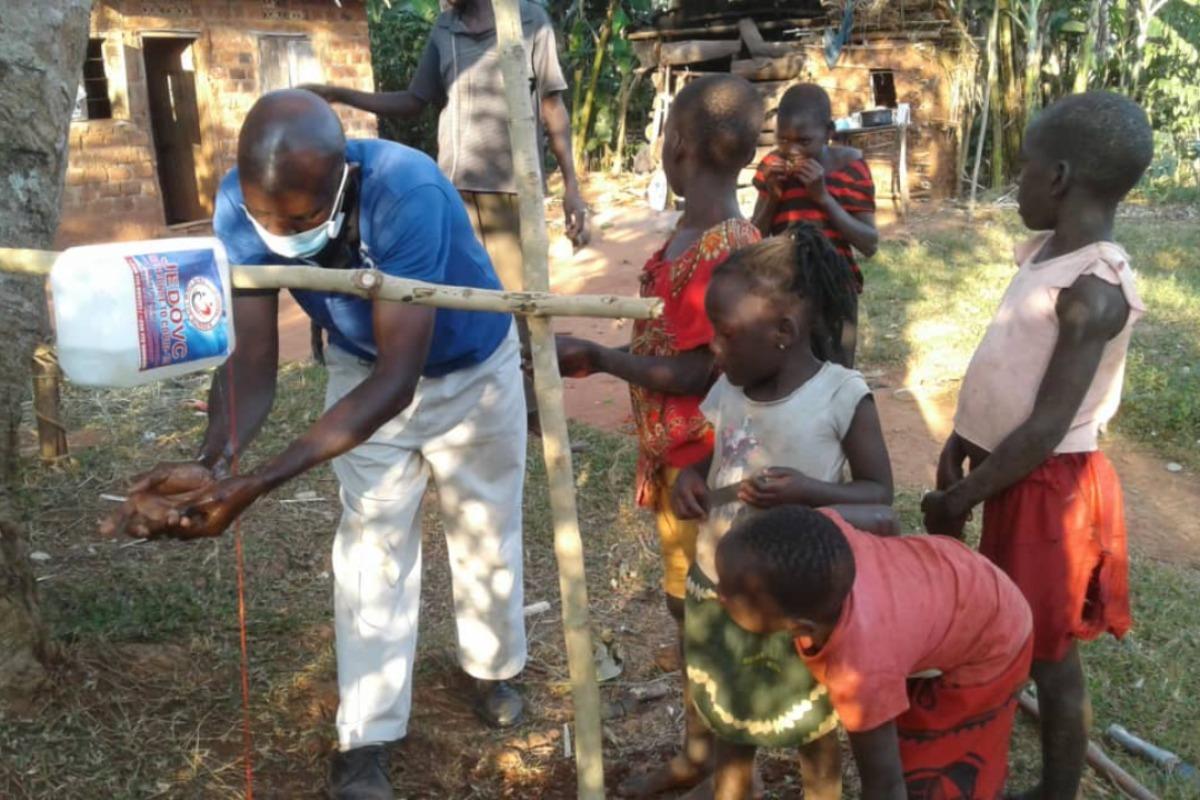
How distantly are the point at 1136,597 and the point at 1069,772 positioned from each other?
4.59 feet

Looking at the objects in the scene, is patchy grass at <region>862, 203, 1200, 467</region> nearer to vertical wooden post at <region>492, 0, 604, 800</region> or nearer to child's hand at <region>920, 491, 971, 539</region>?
child's hand at <region>920, 491, 971, 539</region>

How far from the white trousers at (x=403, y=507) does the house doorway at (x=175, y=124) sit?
1091 cm

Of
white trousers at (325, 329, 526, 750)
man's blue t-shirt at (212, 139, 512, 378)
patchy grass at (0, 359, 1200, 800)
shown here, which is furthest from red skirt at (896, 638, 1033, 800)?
man's blue t-shirt at (212, 139, 512, 378)

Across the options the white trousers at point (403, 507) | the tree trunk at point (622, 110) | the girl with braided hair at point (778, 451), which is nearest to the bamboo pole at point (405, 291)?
the girl with braided hair at point (778, 451)

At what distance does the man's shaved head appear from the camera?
2.09 metres

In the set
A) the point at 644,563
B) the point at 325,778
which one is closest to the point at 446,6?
the point at 644,563

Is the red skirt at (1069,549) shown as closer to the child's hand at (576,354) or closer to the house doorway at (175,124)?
the child's hand at (576,354)

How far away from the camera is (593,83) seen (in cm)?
1445

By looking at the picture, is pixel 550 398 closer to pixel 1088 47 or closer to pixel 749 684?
pixel 749 684

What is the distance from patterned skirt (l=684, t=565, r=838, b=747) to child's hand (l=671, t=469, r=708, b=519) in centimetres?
15

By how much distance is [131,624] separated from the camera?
10.6ft

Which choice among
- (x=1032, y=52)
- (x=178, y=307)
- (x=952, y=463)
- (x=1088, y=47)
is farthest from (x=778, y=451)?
(x=1088, y=47)

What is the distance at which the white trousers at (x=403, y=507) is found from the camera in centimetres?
265

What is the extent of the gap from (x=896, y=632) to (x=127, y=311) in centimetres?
139
